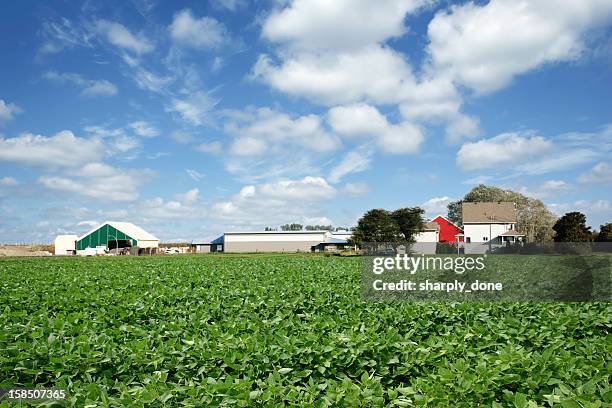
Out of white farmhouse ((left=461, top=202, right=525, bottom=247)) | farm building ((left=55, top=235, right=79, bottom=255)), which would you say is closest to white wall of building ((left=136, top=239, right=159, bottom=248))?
farm building ((left=55, top=235, right=79, bottom=255))

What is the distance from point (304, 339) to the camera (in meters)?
4.88

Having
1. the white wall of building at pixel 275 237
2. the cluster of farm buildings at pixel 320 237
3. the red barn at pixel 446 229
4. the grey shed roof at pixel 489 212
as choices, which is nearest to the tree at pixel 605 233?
the cluster of farm buildings at pixel 320 237

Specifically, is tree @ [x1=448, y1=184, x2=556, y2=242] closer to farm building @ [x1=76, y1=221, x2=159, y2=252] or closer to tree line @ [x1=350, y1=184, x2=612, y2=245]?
tree line @ [x1=350, y1=184, x2=612, y2=245]

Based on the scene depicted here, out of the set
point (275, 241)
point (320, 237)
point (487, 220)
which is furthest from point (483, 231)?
point (275, 241)

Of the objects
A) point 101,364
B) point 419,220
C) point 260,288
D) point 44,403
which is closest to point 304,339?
point 101,364

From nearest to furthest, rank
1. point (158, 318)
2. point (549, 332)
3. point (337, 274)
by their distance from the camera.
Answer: point (549, 332) < point (158, 318) < point (337, 274)

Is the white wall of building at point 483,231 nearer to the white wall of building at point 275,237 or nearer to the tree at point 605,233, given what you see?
the tree at point 605,233

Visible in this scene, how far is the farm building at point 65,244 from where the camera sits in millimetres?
64125

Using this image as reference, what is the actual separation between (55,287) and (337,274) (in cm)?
821

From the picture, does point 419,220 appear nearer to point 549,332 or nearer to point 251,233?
point 251,233

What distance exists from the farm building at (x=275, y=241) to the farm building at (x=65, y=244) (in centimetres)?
2279

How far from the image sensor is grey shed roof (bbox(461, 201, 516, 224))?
74.4 metres

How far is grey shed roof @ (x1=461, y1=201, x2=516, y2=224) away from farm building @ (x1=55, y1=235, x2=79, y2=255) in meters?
59.6

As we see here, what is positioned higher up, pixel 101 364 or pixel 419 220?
pixel 419 220
